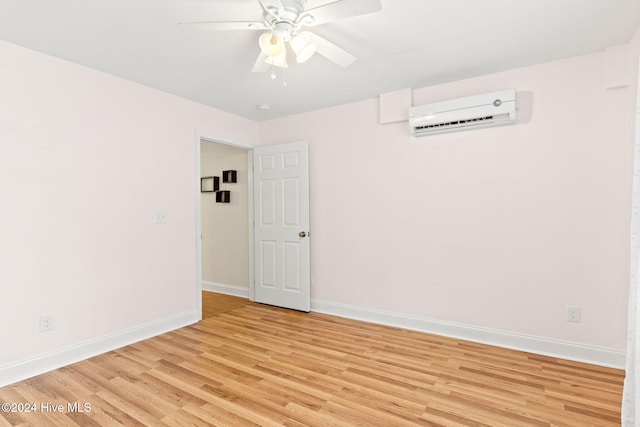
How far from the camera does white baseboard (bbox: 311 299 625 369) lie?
2.52 meters

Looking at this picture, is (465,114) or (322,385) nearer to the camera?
(322,385)

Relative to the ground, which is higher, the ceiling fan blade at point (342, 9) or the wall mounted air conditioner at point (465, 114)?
the ceiling fan blade at point (342, 9)

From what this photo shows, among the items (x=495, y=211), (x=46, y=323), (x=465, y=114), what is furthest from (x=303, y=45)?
(x=46, y=323)

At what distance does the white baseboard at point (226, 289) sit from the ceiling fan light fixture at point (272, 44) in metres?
3.50

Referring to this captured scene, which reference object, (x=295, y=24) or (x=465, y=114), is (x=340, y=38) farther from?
(x=465, y=114)

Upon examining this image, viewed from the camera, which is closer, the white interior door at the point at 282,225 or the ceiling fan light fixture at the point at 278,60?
the ceiling fan light fixture at the point at 278,60

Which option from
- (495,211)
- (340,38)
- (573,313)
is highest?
(340,38)

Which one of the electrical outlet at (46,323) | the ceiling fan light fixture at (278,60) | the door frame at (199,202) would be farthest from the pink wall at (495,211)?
the electrical outlet at (46,323)

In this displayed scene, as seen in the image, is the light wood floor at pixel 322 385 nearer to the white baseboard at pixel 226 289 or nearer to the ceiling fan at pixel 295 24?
the white baseboard at pixel 226 289

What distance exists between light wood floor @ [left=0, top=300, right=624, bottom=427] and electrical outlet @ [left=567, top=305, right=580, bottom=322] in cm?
35

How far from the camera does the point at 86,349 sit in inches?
105

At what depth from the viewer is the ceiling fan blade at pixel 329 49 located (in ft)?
6.33

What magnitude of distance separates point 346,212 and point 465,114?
160 cm

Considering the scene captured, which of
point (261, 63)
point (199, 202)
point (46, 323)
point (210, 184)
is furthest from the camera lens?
point (210, 184)
